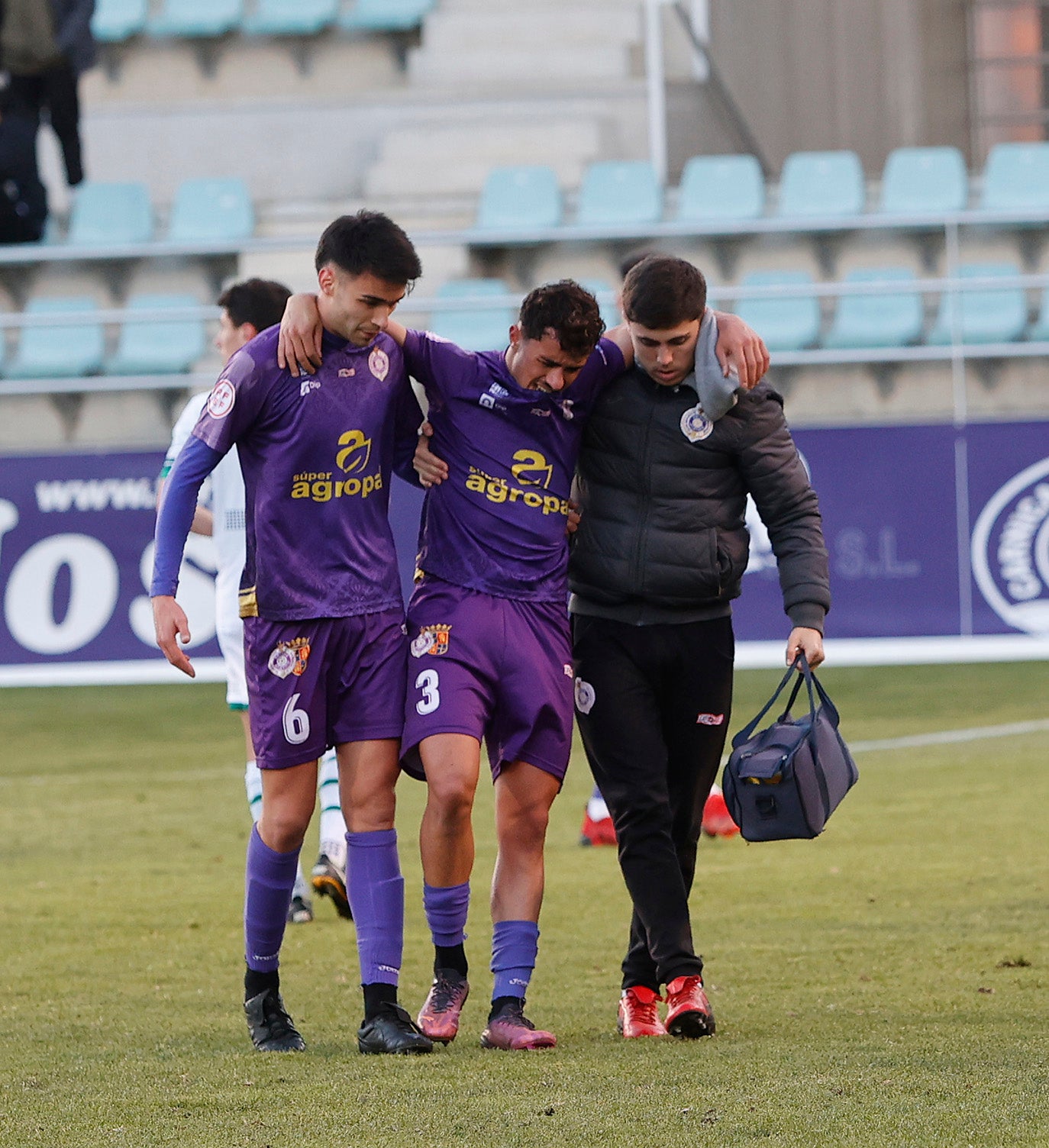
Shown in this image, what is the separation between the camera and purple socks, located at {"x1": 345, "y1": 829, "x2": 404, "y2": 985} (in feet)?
14.7

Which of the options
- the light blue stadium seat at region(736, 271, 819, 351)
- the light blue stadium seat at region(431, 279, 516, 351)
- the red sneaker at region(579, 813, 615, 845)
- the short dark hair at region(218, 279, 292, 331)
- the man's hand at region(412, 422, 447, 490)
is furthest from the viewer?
the light blue stadium seat at region(736, 271, 819, 351)

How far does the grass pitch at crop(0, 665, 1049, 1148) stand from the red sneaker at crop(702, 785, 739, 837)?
0.48ft

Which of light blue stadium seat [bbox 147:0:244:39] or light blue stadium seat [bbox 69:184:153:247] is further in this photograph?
light blue stadium seat [bbox 147:0:244:39]

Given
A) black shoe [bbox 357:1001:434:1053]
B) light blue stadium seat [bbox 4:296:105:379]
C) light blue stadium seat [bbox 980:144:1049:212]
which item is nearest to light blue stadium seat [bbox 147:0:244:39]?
light blue stadium seat [bbox 4:296:105:379]

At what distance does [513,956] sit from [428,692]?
2.09 feet

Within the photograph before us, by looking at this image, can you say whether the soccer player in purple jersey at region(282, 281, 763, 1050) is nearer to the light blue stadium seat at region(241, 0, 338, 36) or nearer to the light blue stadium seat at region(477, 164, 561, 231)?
the light blue stadium seat at region(477, 164, 561, 231)

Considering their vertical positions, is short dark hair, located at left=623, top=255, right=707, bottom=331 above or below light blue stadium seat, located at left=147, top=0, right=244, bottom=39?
below

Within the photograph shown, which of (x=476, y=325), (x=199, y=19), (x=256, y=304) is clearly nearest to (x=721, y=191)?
A: (x=476, y=325)

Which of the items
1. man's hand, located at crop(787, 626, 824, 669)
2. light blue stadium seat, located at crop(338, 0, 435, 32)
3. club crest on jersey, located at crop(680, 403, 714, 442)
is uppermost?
light blue stadium seat, located at crop(338, 0, 435, 32)

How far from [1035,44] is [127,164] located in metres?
11.1

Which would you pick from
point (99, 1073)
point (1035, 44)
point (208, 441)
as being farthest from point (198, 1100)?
point (1035, 44)

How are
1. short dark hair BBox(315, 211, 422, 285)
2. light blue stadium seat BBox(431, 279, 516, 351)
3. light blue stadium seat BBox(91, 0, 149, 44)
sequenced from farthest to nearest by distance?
light blue stadium seat BBox(91, 0, 149, 44), light blue stadium seat BBox(431, 279, 516, 351), short dark hair BBox(315, 211, 422, 285)

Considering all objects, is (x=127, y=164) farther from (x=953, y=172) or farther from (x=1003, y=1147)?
(x=1003, y=1147)

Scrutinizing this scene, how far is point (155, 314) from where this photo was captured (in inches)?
569
